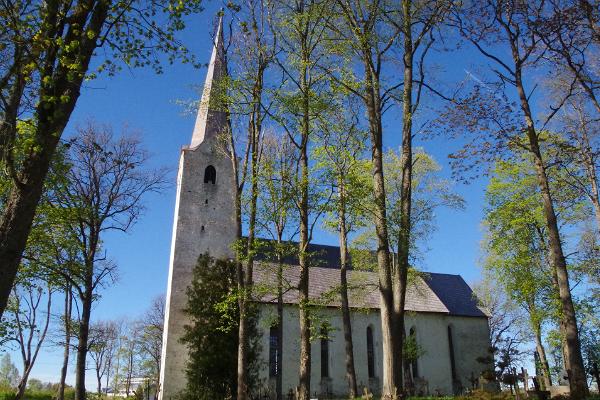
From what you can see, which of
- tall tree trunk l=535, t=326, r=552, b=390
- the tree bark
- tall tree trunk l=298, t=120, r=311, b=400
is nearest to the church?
tall tree trunk l=535, t=326, r=552, b=390

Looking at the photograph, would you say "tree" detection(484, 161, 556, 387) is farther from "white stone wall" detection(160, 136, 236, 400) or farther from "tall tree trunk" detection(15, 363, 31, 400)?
"tall tree trunk" detection(15, 363, 31, 400)

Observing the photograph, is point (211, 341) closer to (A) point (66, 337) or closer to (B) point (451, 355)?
(A) point (66, 337)

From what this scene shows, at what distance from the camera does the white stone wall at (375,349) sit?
2600 cm

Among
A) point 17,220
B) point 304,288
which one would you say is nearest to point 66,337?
point 304,288

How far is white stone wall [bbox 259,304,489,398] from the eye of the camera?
2600cm

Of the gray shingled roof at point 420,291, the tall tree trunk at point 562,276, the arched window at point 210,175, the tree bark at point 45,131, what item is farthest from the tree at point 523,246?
the tree bark at point 45,131

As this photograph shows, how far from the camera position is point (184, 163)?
28.2m

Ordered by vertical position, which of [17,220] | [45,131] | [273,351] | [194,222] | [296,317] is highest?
[194,222]

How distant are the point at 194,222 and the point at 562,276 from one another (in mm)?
19076

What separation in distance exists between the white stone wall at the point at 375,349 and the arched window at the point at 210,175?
316 inches

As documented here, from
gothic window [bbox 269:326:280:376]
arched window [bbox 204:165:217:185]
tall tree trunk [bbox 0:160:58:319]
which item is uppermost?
arched window [bbox 204:165:217:185]

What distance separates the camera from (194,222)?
27.1 metres

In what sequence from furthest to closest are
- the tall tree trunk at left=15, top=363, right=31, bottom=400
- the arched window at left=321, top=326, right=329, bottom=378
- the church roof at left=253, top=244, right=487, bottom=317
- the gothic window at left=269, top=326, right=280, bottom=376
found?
the church roof at left=253, top=244, right=487, bottom=317
the arched window at left=321, top=326, right=329, bottom=378
the gothic window at left=269, top=326, right=280, bottom=376
the tall tree trunk at left=15, top=363, right=31, bottom=400

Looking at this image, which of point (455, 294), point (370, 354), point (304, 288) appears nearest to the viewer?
point (304, 288)
